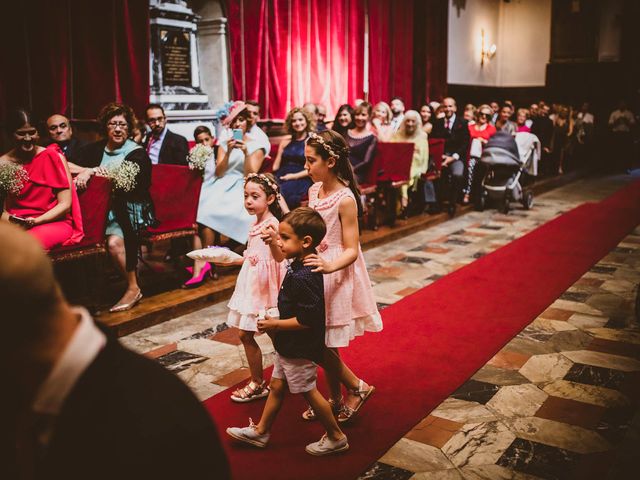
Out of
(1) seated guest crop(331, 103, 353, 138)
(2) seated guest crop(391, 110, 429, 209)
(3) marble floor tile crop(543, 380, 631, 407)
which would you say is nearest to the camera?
(3) marble floor tile crop(543, 380, 631, 407)

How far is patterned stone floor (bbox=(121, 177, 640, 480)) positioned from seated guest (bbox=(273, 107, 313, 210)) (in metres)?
1.16

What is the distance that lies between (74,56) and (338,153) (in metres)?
5.47

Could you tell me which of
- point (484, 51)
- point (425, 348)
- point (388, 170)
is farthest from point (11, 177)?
point (484, 51)

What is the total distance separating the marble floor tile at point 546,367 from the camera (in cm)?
411

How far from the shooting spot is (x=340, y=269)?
10.6 ft

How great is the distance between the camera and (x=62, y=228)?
4793 millimetres

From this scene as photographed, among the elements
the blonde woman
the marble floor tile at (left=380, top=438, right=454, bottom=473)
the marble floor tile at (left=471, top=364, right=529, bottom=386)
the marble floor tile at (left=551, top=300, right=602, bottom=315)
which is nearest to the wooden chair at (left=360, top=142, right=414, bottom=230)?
the blonde woman

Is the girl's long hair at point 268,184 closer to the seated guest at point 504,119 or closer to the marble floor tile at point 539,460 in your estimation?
the marble floor tile at point 539,460

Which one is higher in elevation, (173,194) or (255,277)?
(173,194)

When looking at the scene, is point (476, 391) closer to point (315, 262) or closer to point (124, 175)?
point (315, 262)

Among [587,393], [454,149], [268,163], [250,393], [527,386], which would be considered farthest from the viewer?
[454,149]

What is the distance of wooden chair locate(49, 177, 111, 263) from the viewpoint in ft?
16.6

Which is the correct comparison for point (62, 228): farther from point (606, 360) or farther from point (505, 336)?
point (606, 360)

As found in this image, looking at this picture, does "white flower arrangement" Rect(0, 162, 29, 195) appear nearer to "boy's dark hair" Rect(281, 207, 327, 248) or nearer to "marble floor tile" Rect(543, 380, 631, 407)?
"boy's dark hair" Rect(281, 207, 327, 248)
